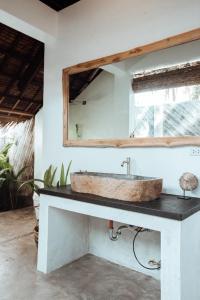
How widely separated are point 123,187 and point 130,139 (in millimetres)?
684

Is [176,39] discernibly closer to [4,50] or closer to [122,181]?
[122,181]

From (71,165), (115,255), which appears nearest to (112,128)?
(71,165)

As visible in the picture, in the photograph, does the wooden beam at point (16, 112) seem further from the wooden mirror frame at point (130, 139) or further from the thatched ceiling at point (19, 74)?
the wooden mirror frame at point (130, 139)

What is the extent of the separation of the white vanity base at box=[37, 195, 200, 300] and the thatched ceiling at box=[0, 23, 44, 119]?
2577 mm

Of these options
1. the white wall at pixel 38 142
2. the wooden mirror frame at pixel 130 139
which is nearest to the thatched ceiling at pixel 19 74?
the white wall at pixel 38 142

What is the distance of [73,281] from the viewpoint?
208 cm

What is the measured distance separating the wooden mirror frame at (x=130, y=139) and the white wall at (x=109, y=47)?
0.06m

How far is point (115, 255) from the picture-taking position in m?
2.43

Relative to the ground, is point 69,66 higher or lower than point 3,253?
higher

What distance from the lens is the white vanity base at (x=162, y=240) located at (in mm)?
1410

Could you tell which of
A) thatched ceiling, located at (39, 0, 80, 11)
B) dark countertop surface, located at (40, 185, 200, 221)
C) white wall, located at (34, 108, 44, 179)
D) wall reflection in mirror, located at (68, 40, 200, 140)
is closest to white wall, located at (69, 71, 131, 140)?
wall reflection in mirror, located at (68, 40, 200, 140)

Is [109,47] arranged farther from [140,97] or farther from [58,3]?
[58,3]

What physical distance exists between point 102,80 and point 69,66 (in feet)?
1.80

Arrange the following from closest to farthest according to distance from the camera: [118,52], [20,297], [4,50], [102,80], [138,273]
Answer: [20,297], [138,273], [118,52], [102,80], [4,50]
